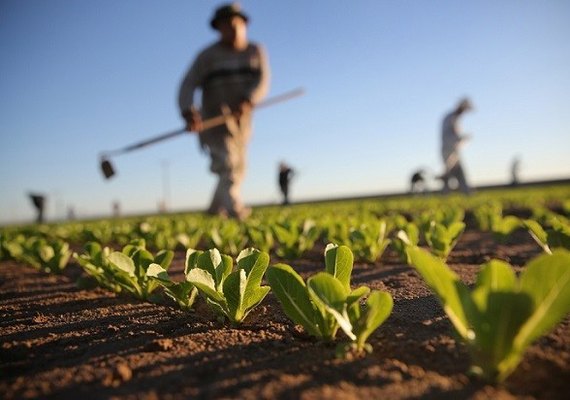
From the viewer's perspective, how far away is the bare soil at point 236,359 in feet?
2.70

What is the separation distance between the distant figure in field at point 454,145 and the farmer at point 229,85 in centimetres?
926

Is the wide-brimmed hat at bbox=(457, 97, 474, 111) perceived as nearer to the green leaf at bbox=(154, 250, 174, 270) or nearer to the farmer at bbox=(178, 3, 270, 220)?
the farmer at bbox=(178, 3, 270, 220)

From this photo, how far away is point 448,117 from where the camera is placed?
1392 cm

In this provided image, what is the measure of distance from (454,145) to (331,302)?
558 inches

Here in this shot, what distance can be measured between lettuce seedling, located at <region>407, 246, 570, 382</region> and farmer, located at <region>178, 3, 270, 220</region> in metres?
5.83

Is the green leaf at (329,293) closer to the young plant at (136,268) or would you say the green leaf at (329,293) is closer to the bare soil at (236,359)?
the bare soil at (236,359)

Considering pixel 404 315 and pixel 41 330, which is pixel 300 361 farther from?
pixel 41 330

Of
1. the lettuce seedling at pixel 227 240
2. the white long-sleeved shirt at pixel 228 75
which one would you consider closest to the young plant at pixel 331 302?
the lettuce seedling at pixel 227 240

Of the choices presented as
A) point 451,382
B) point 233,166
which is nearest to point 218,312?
point 451,382

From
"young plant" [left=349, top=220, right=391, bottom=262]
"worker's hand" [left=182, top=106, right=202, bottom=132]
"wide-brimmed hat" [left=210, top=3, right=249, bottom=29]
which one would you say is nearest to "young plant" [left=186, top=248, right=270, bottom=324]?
"young plant" [left=349, top=220, right=391, bottom=262]

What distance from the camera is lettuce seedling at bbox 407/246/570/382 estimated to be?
71 cm

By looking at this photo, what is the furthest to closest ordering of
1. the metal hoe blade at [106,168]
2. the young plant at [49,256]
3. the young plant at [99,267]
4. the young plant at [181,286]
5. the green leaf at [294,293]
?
the metal hoe blade at [106,168]
the young plant at [49,256]
the young plant at [99,267]
the young plant at [181,286]
the green leaf at [294,293]

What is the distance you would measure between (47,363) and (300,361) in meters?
0.72

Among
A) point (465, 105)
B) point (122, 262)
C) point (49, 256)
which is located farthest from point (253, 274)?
point (465, 105)
